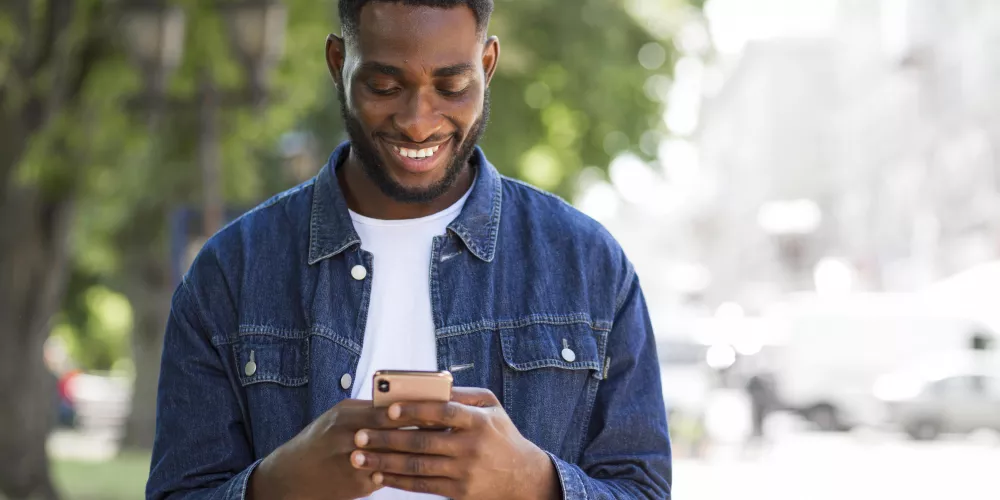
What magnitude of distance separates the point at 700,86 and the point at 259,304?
18674 mm

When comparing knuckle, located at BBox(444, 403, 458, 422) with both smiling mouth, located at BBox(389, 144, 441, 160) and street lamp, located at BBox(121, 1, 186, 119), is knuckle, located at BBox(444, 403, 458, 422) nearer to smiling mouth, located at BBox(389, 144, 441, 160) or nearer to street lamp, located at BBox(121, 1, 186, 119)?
smiling mouth, located at BBox(389, 144, 441, 160)

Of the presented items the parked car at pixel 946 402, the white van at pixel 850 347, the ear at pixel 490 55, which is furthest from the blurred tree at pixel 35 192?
the white van at pixel 850 347

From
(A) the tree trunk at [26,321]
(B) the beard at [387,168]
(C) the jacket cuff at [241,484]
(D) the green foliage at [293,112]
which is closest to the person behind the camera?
(C) the jacket cuff at [241,484]

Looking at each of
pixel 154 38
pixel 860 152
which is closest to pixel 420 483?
pixel 154 38

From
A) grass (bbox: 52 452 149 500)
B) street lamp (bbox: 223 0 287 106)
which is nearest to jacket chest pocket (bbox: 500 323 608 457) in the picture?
street lamp (bbox: 223 0 287 106)

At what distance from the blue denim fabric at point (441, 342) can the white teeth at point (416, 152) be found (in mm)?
197

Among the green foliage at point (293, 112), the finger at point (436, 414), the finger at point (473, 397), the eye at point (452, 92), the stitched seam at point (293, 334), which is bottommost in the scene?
the finger at point (436, 414)

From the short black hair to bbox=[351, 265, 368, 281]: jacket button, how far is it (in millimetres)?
437

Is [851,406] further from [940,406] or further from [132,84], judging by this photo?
[132,84]

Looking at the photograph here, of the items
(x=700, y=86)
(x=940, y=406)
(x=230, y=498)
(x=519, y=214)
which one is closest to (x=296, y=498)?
(x=230, y=498)

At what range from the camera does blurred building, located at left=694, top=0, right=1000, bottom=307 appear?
48.8m

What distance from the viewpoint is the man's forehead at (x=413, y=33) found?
277 centimetres

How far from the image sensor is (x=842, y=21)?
2908 inches

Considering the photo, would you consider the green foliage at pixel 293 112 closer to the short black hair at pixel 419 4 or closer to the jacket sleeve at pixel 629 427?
the short black hair at pixel 419 4
